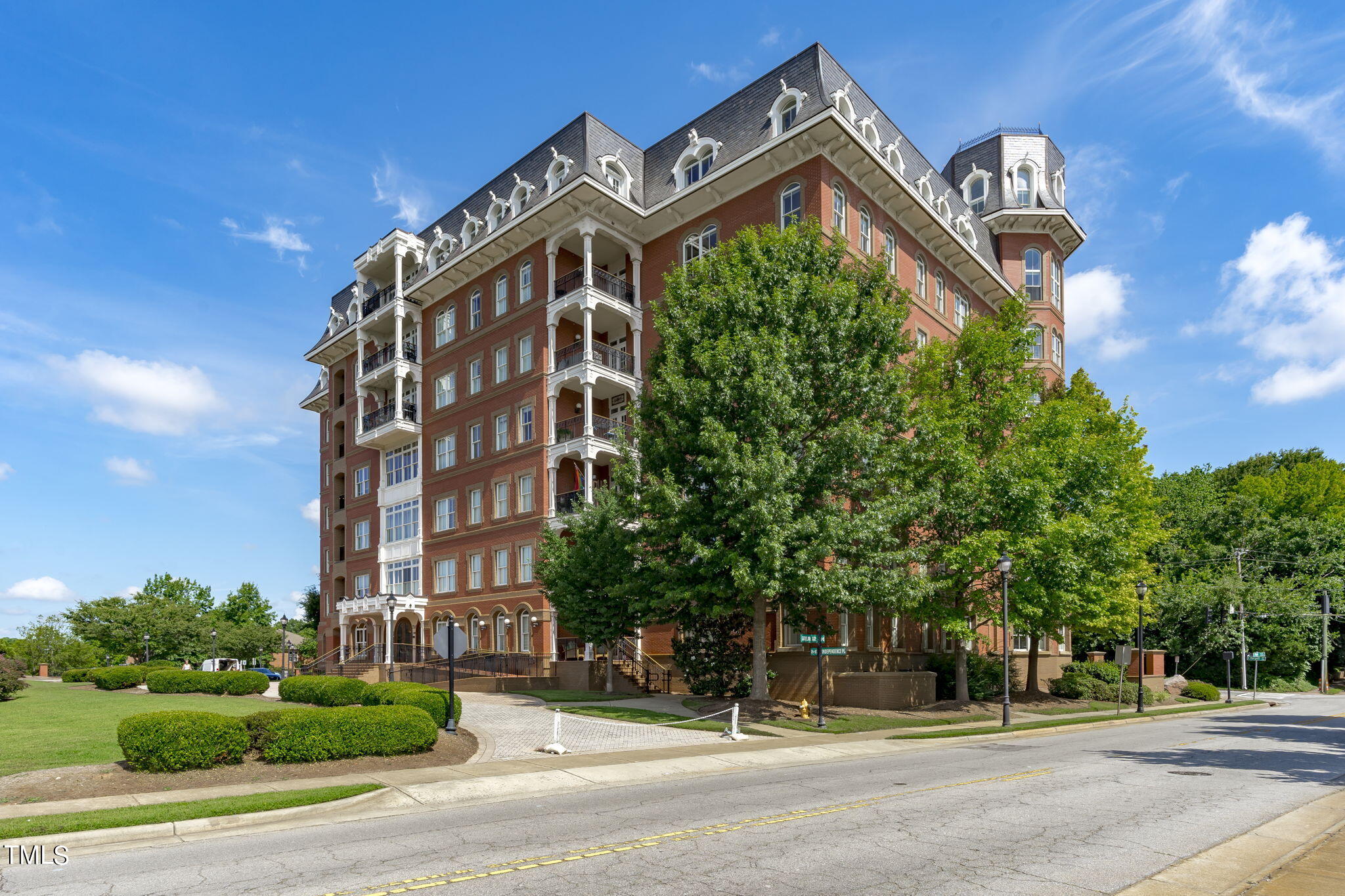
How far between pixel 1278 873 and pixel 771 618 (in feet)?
76.5

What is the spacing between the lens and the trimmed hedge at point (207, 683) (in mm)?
33781

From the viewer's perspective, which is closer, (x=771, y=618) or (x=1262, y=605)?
(x=771, y=618)

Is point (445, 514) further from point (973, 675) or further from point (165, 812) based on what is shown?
point (165, 812)

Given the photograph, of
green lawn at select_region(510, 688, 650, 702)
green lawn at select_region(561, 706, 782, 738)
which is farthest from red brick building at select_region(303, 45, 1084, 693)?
green lawn at select_region(561, 706, 782, 738)

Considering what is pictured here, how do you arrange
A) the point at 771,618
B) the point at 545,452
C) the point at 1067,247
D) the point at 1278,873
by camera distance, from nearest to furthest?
1. the point at 1278,873
2. the point at 771,618
3. the point at 545,452
4. the point at 1067,247

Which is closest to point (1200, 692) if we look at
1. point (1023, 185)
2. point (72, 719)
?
point (1023, 185)

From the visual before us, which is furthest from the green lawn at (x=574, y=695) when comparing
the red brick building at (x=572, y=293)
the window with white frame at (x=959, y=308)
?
the window with white frame at (x=959, y=308)

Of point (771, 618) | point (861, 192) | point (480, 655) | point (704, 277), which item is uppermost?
point (861, 192)

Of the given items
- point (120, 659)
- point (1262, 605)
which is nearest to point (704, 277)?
point (1262, 605)

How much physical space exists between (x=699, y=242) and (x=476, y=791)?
28.3 meters

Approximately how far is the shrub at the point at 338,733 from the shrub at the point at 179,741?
0.48 m

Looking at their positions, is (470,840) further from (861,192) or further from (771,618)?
(861,192)

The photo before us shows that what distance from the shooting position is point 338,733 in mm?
14984

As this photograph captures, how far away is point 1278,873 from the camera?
27.2 feet
